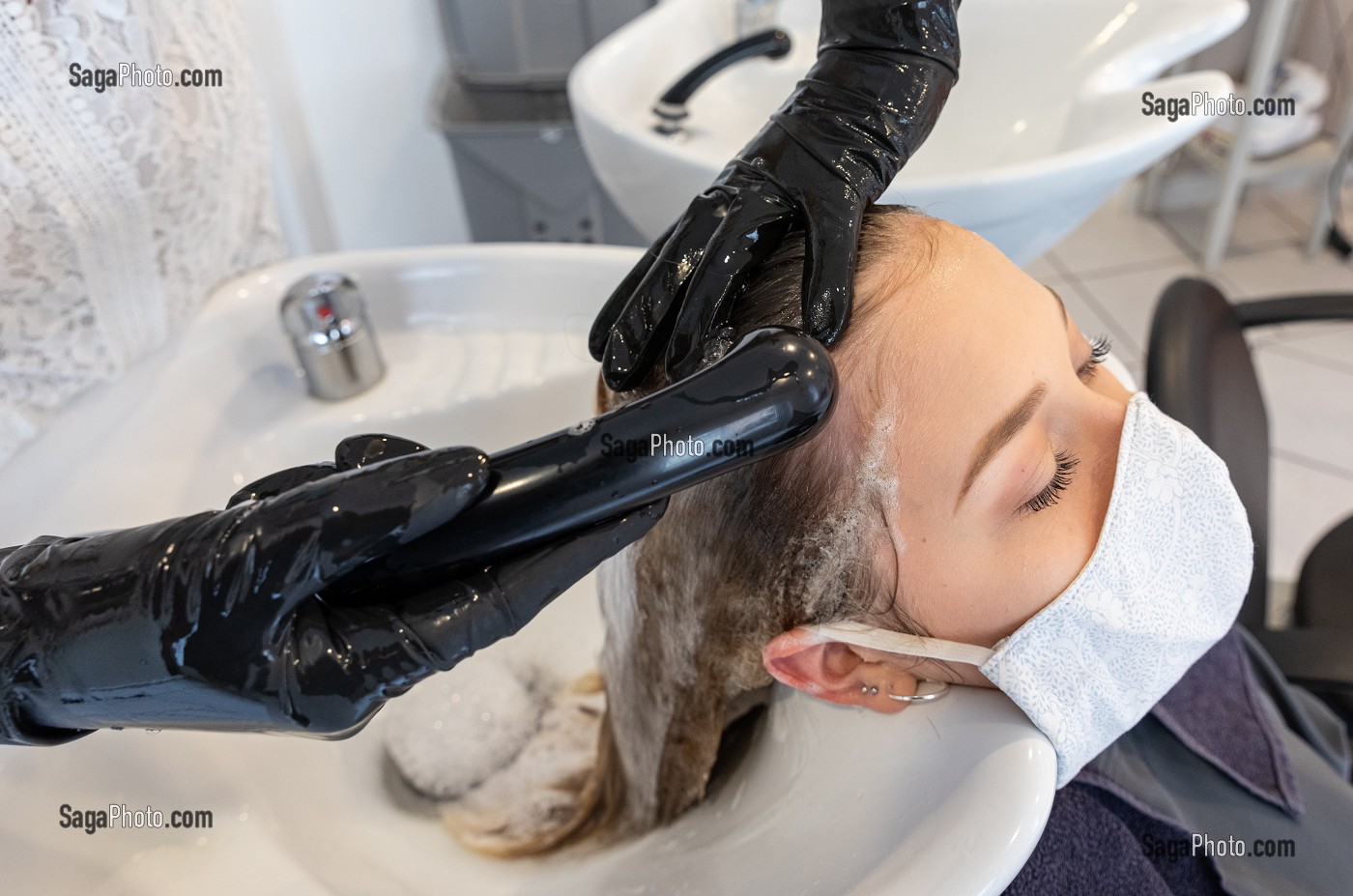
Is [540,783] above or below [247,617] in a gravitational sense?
below

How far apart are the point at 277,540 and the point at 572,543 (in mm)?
168

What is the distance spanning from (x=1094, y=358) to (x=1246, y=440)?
498mm

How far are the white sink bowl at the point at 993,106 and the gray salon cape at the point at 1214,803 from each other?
1.97ft

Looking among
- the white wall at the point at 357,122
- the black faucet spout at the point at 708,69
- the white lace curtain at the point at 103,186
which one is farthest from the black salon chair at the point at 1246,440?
the white wall at the point at 357,122

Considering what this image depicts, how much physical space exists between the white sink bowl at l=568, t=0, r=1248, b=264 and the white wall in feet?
1.85

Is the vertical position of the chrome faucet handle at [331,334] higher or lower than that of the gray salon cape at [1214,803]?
higher

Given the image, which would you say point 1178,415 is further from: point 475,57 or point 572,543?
point 475,57

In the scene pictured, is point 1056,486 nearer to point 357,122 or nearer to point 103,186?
point 103,186

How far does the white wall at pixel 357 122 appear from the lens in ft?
5.03

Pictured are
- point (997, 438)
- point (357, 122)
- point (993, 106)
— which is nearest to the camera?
point (997, 438)

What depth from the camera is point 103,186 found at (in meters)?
0.81

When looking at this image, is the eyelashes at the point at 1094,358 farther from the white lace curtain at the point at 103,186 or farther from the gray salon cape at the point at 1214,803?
the white lace curtain at the point at 103,186

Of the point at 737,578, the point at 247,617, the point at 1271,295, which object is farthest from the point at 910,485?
the point at 1271,295

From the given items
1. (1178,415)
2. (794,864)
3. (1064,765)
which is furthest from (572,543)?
(1178,415)
